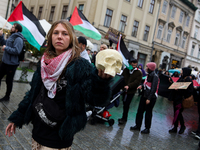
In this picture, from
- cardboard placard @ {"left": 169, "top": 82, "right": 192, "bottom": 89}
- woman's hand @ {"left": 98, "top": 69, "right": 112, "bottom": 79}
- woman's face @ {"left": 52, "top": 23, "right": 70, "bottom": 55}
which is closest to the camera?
woman's hand @ {"left": 98, "top": 69, "right": 112, "bottom": 79}

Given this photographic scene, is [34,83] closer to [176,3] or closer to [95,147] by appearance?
[95,147]

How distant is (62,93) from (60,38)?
49 cm

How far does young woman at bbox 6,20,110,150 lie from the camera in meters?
1.55

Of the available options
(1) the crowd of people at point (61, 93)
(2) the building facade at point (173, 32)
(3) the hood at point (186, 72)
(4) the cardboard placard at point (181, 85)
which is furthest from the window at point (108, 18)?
(1) the crowd of people at point (61, 93)

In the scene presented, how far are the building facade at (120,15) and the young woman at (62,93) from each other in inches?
771

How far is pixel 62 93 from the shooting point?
66.5 inches

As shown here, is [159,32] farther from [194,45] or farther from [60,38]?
[60,38]

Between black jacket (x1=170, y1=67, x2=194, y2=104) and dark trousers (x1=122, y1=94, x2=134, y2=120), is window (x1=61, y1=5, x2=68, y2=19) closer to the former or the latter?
dark trousers (x1=122, y1=94, x2=134, y2=120)

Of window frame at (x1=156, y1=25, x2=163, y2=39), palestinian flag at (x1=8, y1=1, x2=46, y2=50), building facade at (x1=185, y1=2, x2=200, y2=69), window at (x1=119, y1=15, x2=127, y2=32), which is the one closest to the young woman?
palestinian flag at (x1=8, y1=1, x2=46, y2=50)

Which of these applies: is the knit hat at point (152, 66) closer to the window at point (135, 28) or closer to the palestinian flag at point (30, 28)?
the palestinian flag at point (30, 28)

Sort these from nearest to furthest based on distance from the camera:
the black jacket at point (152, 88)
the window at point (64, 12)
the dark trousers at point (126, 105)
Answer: the black jacket at point (152, 88)
the dark trousers at point (126, 105)
the window at point (64, 12)

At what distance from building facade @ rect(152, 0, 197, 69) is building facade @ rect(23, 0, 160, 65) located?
1896mm

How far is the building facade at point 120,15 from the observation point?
2149cm

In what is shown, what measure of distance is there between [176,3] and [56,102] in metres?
32.8
